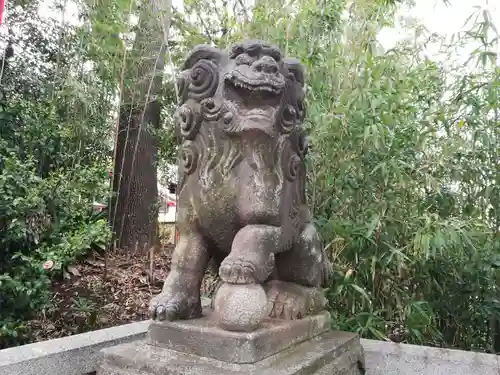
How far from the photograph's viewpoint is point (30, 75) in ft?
15.7

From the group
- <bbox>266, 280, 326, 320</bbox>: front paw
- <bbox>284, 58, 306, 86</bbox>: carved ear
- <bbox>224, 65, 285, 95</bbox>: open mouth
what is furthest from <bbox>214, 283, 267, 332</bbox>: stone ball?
<bbox>284, 58, 306, 86</bbox>: carved ear

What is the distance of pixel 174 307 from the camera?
1.82 meters

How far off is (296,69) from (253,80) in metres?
0.31

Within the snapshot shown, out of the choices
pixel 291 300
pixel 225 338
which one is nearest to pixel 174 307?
pixel 225 338

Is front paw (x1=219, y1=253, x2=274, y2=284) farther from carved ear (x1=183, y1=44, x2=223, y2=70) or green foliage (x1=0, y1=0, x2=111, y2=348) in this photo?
green foliage (x1=0, y1=0, x2=111, y2=348)

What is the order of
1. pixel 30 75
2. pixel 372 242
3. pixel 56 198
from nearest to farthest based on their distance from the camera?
pixel 372 242 < pixel 56 198 < pixel 30 75

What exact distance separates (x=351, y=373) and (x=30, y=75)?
4.24m

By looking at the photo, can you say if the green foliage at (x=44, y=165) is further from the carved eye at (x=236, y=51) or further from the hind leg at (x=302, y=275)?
the carved eye at (x=236, y=51)

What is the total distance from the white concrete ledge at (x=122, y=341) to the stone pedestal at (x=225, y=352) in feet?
1.12

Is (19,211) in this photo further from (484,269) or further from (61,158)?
(484,269)

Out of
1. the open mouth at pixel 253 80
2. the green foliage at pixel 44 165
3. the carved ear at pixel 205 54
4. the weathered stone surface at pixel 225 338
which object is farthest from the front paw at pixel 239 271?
the green foliage at pixel 44 165

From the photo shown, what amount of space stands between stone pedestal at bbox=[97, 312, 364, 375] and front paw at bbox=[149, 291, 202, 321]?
0.04 meters

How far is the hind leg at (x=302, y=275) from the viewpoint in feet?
6.72

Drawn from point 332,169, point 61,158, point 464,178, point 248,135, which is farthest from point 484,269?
point 61,158
